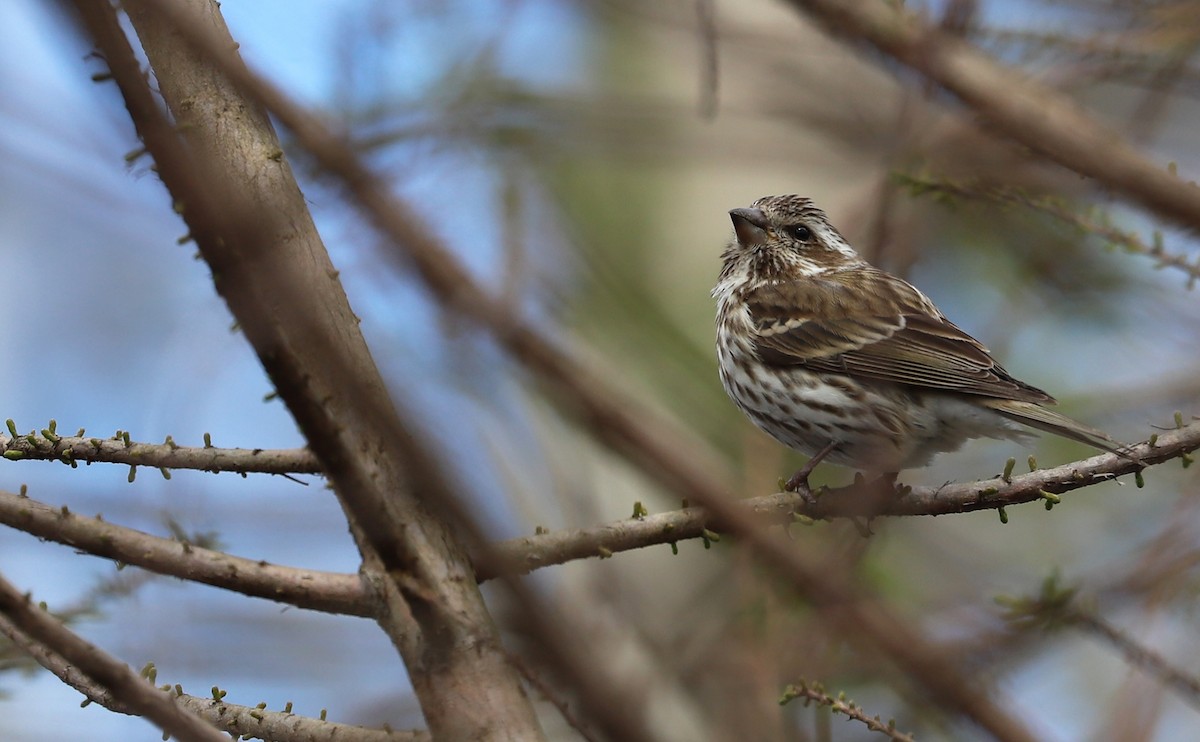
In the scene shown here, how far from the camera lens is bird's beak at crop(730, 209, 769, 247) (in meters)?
6.58

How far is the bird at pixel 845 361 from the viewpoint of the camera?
5.23 metres

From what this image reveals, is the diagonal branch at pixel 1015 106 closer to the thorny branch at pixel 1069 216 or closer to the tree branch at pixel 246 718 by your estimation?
the thorny branch at pixel 1069 216

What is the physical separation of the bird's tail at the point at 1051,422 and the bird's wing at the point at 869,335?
0.10 meters

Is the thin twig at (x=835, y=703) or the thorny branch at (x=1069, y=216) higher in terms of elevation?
the thorny branch at (x=1069, y=216)

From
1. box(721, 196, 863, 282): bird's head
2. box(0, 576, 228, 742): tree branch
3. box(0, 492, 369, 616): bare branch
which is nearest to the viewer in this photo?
box(0, 576, 228, 742): tree branch

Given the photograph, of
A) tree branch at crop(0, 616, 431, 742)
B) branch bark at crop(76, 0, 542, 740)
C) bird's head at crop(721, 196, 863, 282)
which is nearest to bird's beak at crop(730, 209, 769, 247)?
bird's head at crop(721, 196, 863, 282)

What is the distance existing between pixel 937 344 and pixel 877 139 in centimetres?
126

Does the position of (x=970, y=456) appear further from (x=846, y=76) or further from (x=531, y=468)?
(x=531, y=468)

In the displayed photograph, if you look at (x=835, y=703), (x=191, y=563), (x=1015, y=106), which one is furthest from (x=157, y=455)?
(x=1015, y=106)

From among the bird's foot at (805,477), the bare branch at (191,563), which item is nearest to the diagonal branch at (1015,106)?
the bird's foot at (805,477)

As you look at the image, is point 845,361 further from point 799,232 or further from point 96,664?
point 96,664

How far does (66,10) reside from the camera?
1144 millimetres

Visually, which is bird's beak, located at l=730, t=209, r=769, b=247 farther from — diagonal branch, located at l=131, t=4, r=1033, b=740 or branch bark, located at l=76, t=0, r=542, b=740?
diagonal branch, located at l=131, t=4, r=1033, b=740

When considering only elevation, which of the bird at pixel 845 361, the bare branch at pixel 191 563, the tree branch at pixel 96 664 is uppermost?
the bird at pixel 845 361
